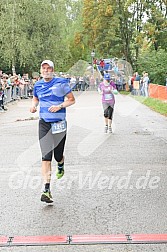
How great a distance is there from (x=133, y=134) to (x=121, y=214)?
823 cm

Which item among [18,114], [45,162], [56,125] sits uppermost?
[56,125]

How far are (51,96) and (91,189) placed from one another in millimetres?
1526

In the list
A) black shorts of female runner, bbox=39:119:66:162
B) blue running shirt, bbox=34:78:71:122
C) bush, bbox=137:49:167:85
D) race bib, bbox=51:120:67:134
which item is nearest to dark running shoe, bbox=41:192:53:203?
black shorts of female runner, bbox=39:119:66:162

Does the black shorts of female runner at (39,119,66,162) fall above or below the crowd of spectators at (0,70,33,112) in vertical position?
above

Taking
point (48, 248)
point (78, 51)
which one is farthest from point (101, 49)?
point (48, 248)

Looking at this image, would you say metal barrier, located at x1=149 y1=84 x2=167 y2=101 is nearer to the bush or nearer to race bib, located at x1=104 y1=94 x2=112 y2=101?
the bush

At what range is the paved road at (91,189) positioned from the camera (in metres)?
5.44

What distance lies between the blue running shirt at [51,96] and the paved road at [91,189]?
3.68 ft

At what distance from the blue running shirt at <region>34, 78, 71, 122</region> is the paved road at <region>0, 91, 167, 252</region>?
112 centimetres

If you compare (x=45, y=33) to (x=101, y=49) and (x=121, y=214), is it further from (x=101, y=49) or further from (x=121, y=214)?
(x=121, y=214)

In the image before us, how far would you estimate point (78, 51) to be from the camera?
6612 centimetres

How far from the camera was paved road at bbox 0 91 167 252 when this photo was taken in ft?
17.9

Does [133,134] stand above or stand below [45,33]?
below

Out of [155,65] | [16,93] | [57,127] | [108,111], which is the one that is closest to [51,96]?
[57,127]
